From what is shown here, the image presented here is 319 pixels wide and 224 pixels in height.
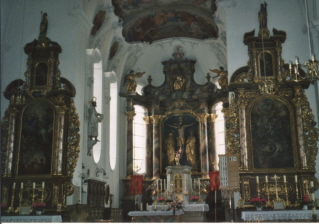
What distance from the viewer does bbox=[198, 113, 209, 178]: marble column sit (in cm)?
1781

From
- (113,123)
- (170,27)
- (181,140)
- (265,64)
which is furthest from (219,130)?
(265,64)

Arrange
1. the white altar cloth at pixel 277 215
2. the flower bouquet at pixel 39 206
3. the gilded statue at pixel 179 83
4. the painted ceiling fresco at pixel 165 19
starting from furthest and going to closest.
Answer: the gilded statue at pixel 179 83, the painted ceiling fresco at pixel 165 19, the flower bouquet at pixel 39 206, the white altar cloth at pixel 277 215

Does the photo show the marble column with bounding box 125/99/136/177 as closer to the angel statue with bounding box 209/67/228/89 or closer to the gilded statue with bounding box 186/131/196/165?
the gilded statue with bounding box 186/131/196/165

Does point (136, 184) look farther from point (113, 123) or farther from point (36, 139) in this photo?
point (36, 139)

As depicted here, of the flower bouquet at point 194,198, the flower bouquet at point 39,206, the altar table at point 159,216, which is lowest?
the altar table at point 159,216

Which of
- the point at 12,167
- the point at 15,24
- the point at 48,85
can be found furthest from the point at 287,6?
the point at 12,167

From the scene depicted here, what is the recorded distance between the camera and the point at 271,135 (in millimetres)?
11398

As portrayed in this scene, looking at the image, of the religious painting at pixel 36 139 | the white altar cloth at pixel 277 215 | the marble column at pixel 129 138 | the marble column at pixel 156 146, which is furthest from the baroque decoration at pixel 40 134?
the marble column at pixel 156 146

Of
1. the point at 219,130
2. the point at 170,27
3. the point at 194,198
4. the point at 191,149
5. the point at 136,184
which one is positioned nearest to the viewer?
the point at 194,198

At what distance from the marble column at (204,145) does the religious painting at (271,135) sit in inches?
258

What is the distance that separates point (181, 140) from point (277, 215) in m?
9.78

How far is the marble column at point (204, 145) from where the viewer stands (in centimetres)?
1781

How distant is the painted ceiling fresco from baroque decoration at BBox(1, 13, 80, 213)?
4.37m

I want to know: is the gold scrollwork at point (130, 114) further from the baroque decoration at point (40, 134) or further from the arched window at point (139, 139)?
the baroque decoration at point (40, 134)
